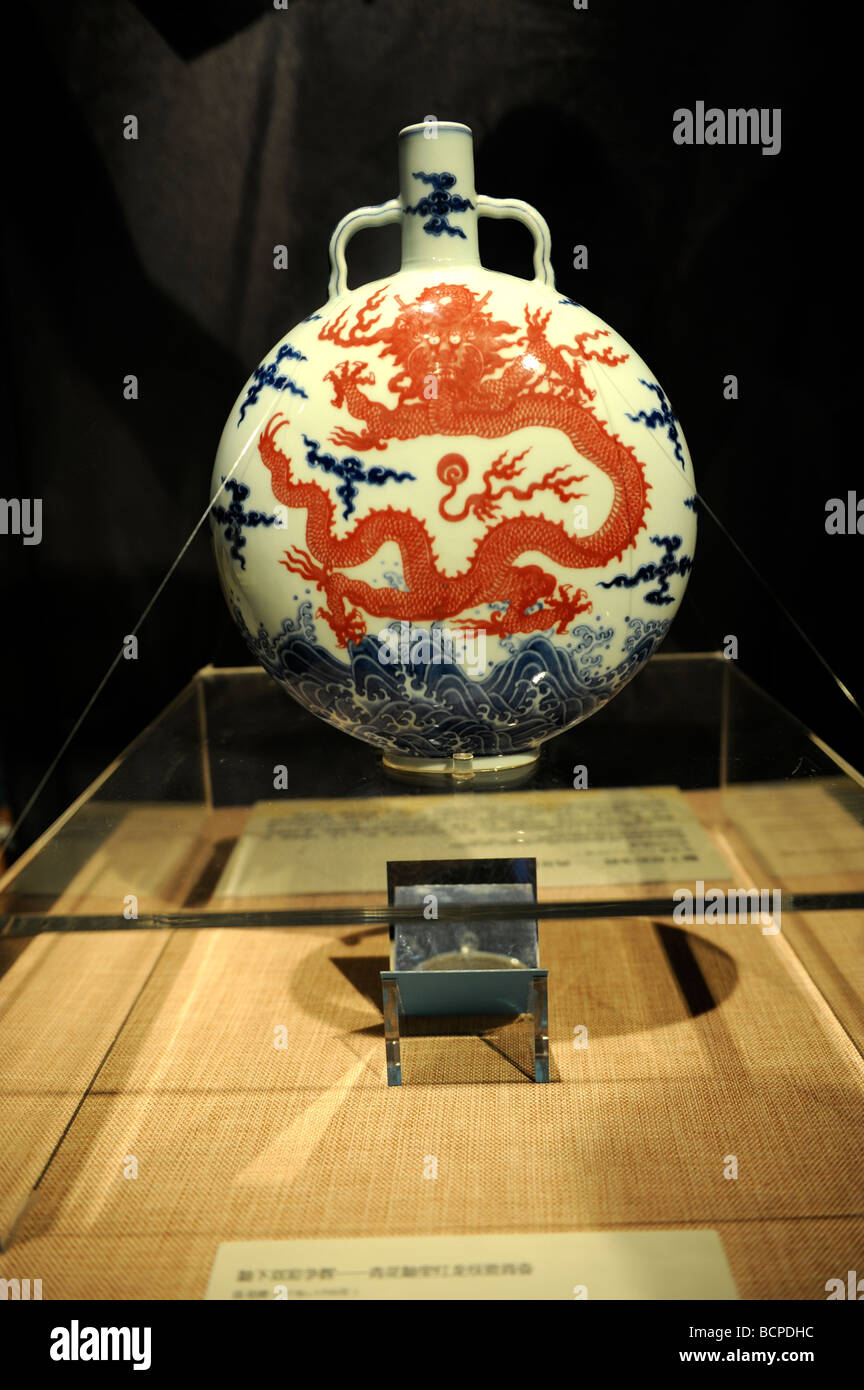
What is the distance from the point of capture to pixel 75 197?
4.24 ft

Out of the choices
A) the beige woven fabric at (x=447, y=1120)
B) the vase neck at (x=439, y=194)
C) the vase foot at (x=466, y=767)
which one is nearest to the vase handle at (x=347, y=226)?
the vase neck at (x=439, y=194)

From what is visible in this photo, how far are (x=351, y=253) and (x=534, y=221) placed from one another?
38 cm

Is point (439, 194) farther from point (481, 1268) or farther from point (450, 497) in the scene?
point (481, 1268)

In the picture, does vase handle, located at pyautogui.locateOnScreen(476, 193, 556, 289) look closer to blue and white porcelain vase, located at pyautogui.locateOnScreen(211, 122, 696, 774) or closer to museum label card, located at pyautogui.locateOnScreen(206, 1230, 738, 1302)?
blue and white porcelain vase, located at pyautogui.locateOnScreen(211, 122, 696, 774)

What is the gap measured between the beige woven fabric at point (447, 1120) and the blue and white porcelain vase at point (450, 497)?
359mm

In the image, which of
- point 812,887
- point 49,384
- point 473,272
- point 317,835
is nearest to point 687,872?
point 812,887

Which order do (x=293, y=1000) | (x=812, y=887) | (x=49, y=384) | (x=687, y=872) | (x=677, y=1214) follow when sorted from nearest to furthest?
(x=677, y=1214), (x=812, y=887), (x=687, y=872), (x=293, y=1000), (x=49, y=384)

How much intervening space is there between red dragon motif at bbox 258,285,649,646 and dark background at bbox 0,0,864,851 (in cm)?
44

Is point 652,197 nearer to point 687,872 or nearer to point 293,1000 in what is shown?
point 687,872

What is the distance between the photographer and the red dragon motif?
0.92 m

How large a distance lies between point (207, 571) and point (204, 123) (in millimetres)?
527

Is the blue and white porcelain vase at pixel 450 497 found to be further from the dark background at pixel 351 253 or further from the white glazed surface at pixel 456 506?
the dark background at pixel 351 253

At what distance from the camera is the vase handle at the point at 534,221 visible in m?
1.05

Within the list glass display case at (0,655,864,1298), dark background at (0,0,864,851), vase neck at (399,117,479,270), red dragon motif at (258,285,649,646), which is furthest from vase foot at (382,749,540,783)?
vase neck at (399,117,479,270)
